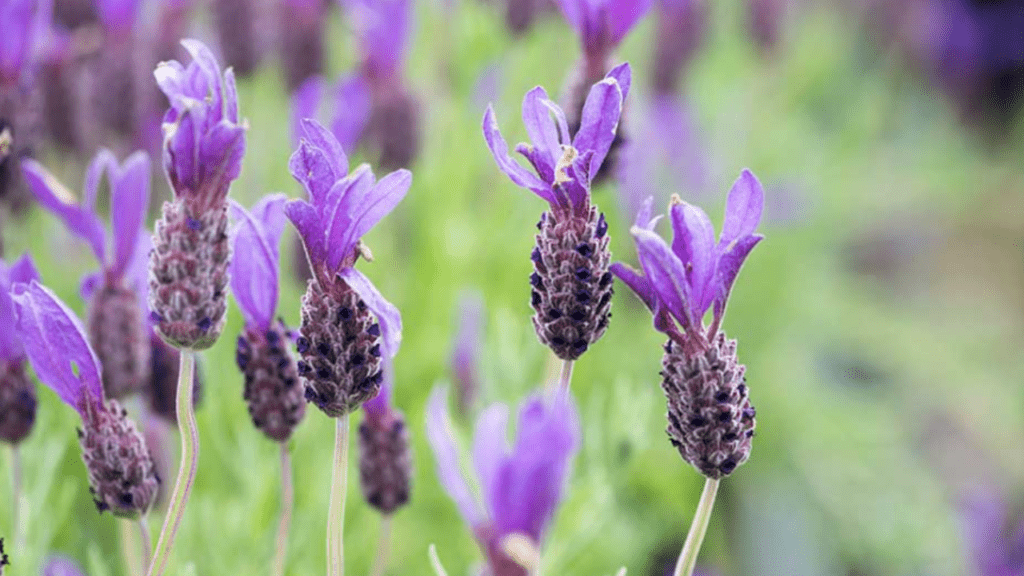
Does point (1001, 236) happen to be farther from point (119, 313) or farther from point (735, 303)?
point (119, 313)

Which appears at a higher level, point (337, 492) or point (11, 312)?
point (11, 312)

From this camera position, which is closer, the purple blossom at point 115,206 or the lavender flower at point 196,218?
the lavender flower at point 196,218

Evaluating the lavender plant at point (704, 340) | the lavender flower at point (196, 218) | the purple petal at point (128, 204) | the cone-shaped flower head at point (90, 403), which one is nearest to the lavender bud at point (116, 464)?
the cone-shaped flower head at point (90, 403)

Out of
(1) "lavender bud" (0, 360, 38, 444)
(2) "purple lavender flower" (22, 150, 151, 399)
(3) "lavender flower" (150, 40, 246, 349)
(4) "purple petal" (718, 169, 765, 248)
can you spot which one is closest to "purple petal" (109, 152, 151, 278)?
(2) "purple lavender flower" (22, 150, 151, 399)

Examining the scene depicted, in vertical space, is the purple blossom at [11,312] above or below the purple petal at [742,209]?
below

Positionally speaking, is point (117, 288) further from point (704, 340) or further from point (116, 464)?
point (704, 340)

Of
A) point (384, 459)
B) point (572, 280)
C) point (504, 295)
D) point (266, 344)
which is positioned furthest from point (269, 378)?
point (504, 295)

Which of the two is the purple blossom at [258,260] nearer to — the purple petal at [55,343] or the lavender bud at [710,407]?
the purple petal at [55,343]
